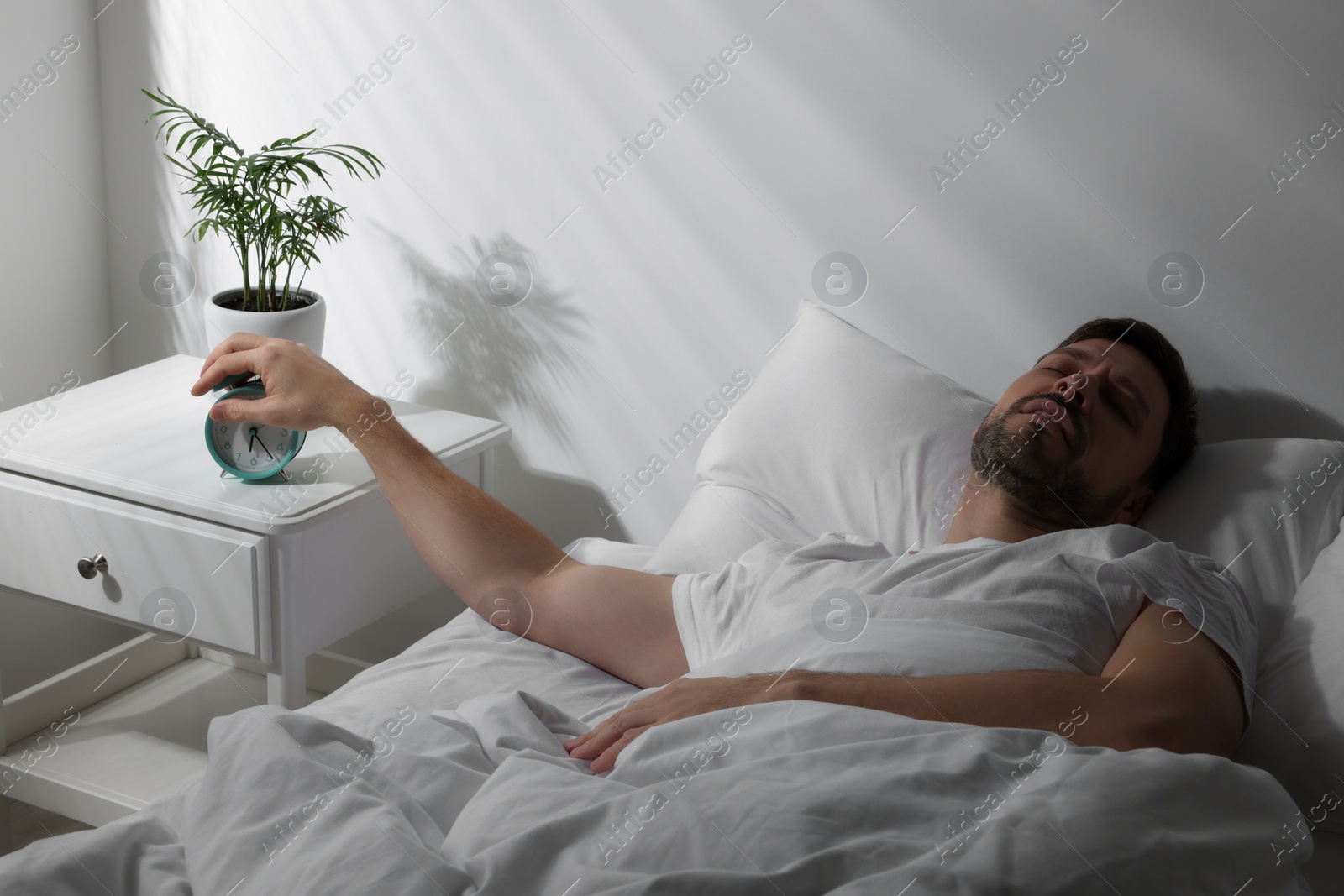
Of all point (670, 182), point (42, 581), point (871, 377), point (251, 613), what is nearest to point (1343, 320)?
point (871, 377)

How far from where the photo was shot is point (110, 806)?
1688 millimetres

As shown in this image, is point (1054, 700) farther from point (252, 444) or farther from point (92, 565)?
point (92, 565)

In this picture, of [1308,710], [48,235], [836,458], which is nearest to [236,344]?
[48,235]

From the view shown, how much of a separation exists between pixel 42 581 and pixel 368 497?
48cm

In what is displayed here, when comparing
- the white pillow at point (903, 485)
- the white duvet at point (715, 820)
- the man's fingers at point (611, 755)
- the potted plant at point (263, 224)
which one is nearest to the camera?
the white duvet at point (715, 820)

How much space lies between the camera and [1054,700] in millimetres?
1063

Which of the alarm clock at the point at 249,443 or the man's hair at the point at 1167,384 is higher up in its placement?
the alarm clock at the point at 249,443

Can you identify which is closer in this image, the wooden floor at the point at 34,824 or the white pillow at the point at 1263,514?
the white pillow at the point at 1263,514

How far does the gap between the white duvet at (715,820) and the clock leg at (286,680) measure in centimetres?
51

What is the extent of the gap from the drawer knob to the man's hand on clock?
0.25m

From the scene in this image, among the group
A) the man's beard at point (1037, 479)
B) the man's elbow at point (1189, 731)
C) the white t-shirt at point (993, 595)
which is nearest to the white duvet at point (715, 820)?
the man's elbow at point (1189, 731)

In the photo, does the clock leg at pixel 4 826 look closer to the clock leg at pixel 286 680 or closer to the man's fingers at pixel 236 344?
the clock leg at pixel 286 680

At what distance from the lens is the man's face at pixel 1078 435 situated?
133 centimetres

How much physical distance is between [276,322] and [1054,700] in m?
1.21
